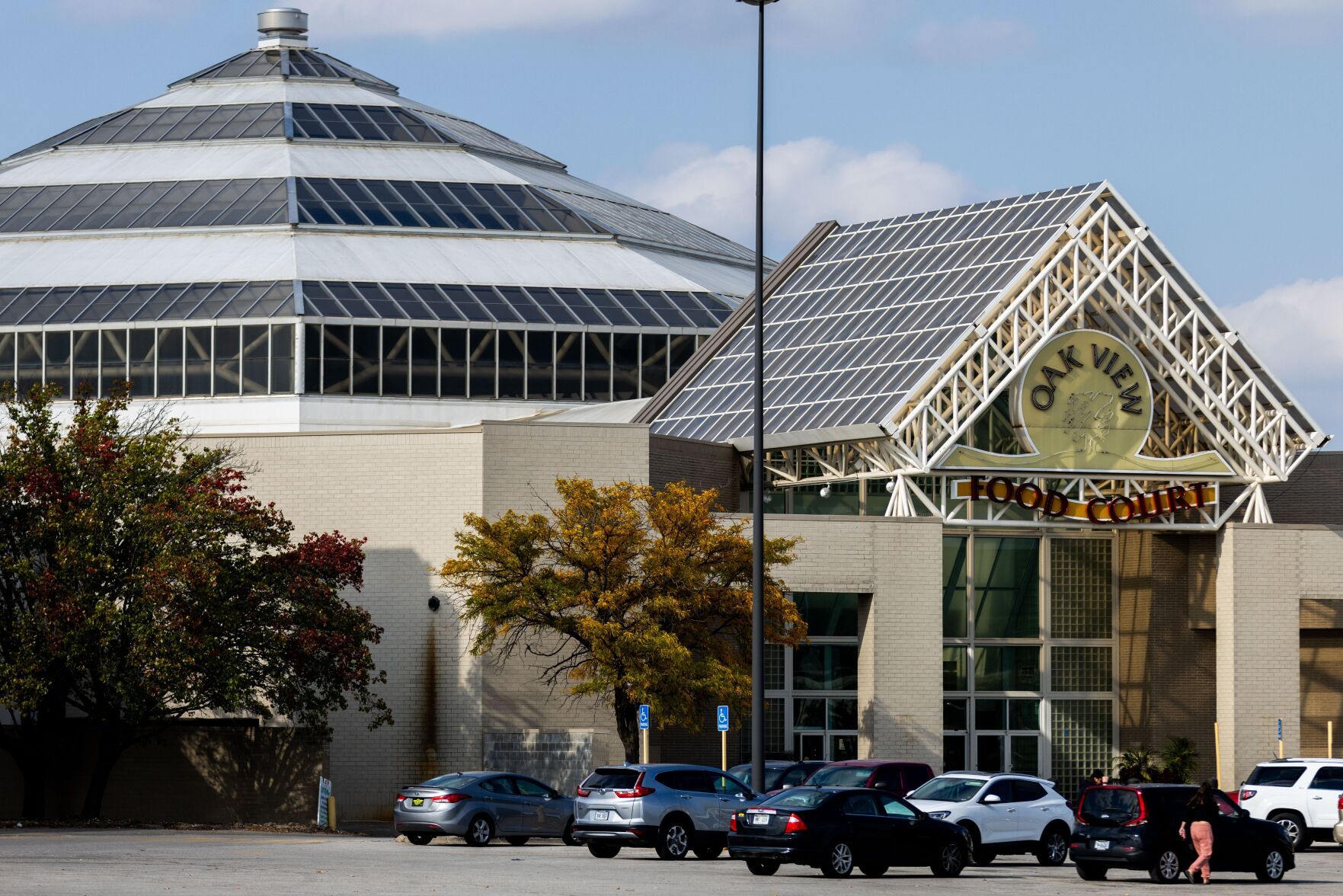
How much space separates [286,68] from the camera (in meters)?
76.6

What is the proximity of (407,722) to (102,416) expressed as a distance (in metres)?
9.29

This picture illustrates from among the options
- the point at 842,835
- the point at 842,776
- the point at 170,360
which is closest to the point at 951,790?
the point at 842,776

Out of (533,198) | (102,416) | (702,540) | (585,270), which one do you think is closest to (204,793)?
(102,416)

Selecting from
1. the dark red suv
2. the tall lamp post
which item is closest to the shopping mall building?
the dark red suv

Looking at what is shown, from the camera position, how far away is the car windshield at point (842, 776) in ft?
118

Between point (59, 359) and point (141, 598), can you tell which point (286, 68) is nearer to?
point (59, 359)

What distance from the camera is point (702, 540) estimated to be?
43594 millimetres

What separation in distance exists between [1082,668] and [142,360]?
1026 inches

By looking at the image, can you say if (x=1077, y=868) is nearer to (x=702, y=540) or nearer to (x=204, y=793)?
(x=702, y=540)

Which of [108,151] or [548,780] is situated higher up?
[108,151]

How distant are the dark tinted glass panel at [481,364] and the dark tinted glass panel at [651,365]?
446 centimetres

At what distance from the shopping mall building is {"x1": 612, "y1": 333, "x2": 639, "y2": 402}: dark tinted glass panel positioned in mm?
121

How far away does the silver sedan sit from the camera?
3600 cm

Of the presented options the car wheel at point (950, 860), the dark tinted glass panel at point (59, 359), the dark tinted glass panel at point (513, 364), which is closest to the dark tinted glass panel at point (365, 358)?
the dark tinted glass panel at point (513, 364)
